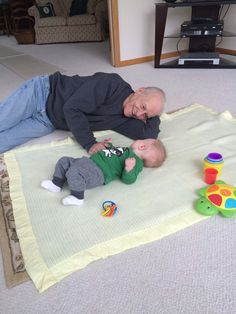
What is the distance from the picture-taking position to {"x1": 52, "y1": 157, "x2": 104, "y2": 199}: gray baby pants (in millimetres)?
1061

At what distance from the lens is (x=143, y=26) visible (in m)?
3.09

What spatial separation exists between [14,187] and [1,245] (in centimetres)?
29

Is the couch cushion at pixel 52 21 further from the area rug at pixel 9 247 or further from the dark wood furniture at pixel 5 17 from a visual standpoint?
the area rug at pixel 9 247

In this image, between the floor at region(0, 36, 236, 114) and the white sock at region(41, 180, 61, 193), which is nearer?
the white sock at region(41, 180, 61, 193)

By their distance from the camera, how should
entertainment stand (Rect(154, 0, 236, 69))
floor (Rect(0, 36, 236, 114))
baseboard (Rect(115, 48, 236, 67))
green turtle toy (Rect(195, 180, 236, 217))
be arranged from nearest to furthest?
green turtle toy (Rect(195, 180, 236, 217)), floor (Rect(0, 36, 236, 114)), entertainment stand (Rect(154, 0, 236, 69)), baseboard (Rect(115, 48, 236, 67))

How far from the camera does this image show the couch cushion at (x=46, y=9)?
4789 millimetres

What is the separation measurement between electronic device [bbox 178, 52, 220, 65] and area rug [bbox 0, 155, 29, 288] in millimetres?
2318

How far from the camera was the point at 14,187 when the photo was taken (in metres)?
1.18

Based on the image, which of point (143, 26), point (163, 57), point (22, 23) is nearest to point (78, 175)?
point (143, 26)

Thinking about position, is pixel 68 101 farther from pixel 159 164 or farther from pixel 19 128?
pixel 159 164

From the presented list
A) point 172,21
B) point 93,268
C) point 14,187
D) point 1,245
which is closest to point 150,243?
point 93,268

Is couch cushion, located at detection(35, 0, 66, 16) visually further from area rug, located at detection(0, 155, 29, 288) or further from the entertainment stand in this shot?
area rug, located at detection(0, 155, 29, 288)

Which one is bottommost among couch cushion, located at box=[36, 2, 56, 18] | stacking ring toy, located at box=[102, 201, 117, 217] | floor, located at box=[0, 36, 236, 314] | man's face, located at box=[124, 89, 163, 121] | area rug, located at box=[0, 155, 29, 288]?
floor, located at box=[0, 36, 236, 314]

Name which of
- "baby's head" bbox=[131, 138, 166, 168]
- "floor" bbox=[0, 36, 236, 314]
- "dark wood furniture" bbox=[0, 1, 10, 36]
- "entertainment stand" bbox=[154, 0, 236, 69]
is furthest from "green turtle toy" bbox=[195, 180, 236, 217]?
"dark wood furniture" bbox=[0, 1, 10, 36]
